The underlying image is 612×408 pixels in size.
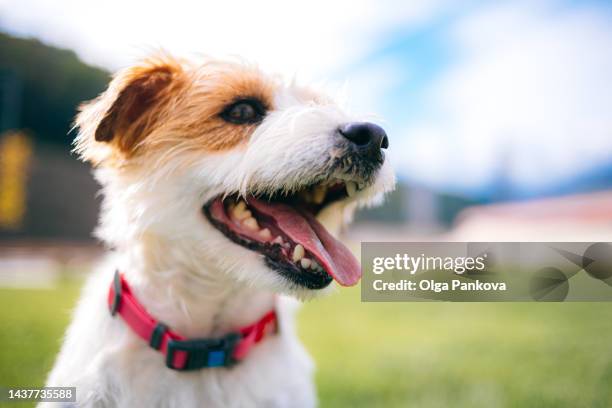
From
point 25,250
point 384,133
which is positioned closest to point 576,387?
point 384,133

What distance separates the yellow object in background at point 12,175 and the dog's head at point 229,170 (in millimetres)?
3252

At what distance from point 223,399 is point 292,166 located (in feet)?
3.03

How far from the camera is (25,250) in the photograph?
5.78 metres

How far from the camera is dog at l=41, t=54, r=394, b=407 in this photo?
193 cm

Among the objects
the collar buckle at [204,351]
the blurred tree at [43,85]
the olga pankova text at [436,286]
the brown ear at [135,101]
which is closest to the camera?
the collar buckle at [204,351]

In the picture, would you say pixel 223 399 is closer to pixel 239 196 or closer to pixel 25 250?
pixel 239 196

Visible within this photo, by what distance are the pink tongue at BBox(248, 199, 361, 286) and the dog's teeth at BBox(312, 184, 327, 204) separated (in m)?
0.10

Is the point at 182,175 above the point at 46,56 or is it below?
below

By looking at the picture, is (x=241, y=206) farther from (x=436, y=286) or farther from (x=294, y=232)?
(x=436, y=286)

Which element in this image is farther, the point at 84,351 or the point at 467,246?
the point at 467,246

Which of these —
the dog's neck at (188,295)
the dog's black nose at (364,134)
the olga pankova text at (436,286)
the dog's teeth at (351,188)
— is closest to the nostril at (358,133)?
the dog's black nose at (364,134)

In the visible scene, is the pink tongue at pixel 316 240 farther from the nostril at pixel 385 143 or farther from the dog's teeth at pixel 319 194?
the nostril at pixel 385 143

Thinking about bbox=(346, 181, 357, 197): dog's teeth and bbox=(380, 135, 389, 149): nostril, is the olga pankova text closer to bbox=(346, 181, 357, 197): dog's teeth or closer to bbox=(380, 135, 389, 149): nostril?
bbox=(346, 181, 357, 197): dog's teeth

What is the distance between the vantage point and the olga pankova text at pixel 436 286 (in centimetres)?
270
